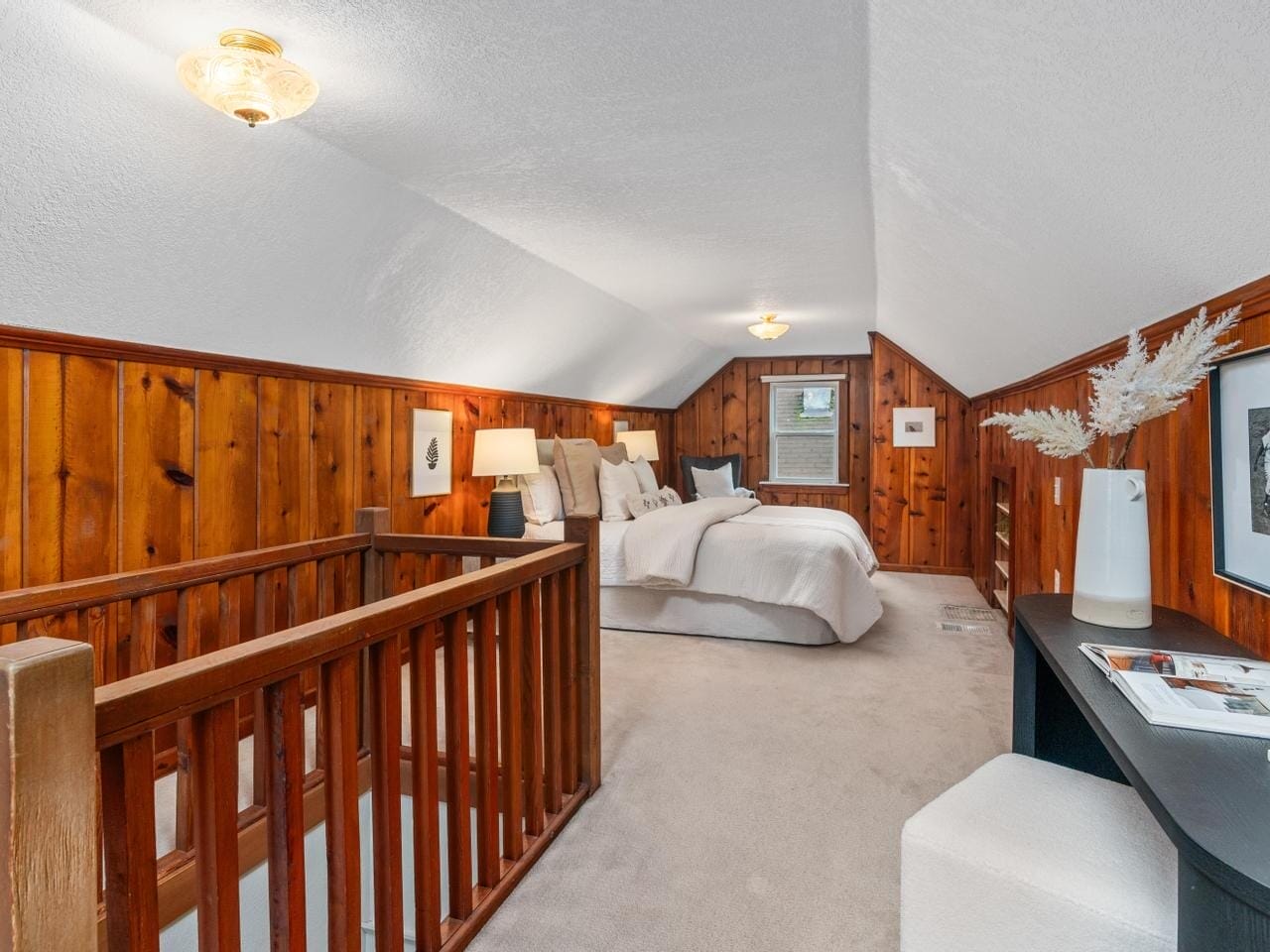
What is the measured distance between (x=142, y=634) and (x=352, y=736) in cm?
92

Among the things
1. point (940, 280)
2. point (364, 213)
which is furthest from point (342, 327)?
point (940, 280)

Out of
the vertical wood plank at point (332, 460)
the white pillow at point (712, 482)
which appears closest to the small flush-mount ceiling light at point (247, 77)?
the vertical wood plank at point (332, 460)

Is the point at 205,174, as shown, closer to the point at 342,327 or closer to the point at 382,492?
the point at 342,327

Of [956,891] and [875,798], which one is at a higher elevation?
[956,891]

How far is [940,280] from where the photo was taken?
325 cm

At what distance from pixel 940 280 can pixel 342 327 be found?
2641 millimetres

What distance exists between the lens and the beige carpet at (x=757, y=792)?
174 centimetres

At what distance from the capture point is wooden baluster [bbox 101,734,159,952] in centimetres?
94

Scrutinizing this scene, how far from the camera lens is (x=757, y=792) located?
2357mm

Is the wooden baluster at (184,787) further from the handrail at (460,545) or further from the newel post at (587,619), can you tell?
the newel post at (587,619)

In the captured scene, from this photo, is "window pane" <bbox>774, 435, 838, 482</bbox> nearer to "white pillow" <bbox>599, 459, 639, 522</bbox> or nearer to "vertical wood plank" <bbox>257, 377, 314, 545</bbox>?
"white pillow" <bbox>599, 459, 639, 522</bbox>

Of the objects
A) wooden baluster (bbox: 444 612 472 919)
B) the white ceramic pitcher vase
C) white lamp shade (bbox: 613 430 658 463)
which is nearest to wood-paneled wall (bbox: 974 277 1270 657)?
the white ceramic pitcher vase

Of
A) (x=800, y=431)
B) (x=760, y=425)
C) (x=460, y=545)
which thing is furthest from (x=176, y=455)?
(x=800, y=431)

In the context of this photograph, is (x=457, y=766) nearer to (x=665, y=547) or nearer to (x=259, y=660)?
(x=259, y=660)
